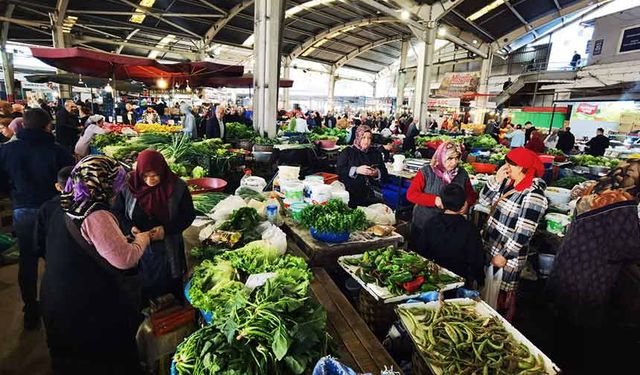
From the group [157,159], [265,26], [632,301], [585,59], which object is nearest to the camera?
[157,159]

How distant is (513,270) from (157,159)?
3012mm

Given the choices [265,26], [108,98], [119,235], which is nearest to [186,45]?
[108,98]

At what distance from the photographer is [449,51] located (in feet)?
86.7

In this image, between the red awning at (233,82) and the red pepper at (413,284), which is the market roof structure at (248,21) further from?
the red pepper at (413,284)

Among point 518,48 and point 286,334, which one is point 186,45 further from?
point 286,334

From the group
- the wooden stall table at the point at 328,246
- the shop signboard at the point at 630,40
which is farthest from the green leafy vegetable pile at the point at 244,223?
the shop signboard at the point at 630,40

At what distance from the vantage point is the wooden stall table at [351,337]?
1649 millimetres

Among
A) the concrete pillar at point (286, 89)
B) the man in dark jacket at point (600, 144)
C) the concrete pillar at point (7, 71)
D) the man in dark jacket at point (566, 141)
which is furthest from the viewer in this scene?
the concrete pillar at point (286, 89)

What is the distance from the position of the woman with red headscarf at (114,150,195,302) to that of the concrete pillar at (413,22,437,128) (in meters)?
12.9

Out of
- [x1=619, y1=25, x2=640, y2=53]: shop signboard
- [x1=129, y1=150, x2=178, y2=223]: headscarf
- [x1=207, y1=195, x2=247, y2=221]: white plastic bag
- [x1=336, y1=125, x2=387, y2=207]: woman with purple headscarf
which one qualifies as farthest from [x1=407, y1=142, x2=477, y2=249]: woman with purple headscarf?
[x1=619, y1=25, x2=640, y2=53]: shop signboard

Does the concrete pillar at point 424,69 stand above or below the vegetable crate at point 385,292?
above

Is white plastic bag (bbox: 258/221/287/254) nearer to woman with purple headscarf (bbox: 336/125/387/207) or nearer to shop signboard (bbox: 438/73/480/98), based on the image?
woman with purple headscarf (bbox: 336/125/387/207)

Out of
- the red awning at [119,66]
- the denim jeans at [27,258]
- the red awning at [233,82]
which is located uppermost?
the red awning at [233,82]

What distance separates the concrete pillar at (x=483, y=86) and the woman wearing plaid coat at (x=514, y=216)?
66.3 feet
